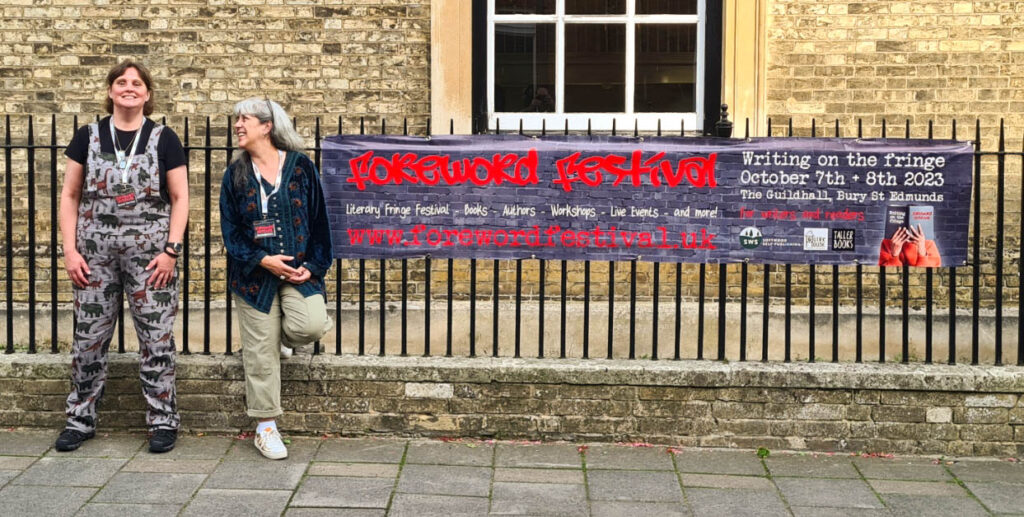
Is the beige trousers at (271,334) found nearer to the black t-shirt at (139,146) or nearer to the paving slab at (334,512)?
the black t-shirt at (139,146)

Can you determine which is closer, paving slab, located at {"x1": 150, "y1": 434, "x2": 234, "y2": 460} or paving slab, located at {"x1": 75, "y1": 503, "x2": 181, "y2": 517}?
paving slab, located at {"x1": 75, "y1": 503, "x2": 181, "y2": 517}

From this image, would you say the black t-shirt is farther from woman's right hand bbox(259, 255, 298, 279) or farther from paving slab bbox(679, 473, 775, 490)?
paving slab bbox(679, 473, 775, 490)

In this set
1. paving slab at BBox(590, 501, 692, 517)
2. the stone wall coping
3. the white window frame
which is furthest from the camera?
the white window frame

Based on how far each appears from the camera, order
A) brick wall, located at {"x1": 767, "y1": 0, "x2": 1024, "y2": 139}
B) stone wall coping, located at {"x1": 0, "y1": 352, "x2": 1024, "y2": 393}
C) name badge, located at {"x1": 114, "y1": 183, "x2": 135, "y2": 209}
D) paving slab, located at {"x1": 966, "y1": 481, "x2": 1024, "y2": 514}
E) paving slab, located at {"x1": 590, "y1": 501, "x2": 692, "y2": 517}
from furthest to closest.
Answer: brick wall, located at {"x1": 767, "y1": 0, "x2": 1024, "y2": 139}, stone wall coping, located at {"x1": 0, "y1": 352, "x2": 1024, "y2": 393}, name badge, located at {"x1": 114, "y1": 183, "x2": 135, "y2": 209}, paving slab, located at {"x1": 966, "y1": 481, "x2": 1024, "y2": 514}, paving slab, located at {"x1": 590, "y1": 501, "x2": 692, "y2": 517}

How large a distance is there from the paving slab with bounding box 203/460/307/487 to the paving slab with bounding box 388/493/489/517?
0.51m

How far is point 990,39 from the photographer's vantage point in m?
7.55

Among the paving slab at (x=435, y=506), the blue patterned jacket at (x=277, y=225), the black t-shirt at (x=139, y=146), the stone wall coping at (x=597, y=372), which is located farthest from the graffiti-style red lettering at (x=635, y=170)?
the black t-shirt at (x=139, y=146)

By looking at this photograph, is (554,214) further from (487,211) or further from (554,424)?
(554,424)

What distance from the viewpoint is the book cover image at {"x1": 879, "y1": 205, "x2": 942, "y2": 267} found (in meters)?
5.24

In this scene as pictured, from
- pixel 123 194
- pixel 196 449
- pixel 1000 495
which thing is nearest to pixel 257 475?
pixel 196 449

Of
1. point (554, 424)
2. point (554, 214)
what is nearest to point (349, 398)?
point (554, 424)

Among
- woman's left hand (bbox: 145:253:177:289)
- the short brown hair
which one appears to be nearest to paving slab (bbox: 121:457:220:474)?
woman's left hand (bbox: 145:253:177:289)

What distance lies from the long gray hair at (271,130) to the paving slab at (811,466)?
2.70 metres

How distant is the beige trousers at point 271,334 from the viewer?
482 cm
